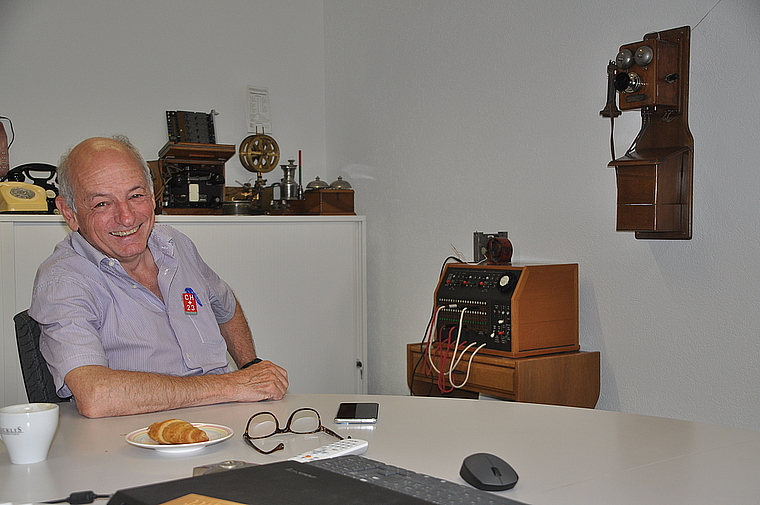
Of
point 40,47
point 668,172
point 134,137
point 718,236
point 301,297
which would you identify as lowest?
point 301,297

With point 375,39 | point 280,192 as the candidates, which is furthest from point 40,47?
point 375,39

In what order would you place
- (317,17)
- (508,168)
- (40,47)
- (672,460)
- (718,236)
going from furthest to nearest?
(317,17), (40,47), (508,168), (718,236), (672,460)

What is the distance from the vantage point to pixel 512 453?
122cm

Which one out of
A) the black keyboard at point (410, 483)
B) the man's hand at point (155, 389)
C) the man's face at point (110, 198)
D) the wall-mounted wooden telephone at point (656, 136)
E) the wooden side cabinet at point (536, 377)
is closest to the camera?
the black keyboard at point (410, 483)

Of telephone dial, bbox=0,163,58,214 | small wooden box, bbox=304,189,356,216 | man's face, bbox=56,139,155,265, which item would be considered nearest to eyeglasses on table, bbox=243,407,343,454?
man's face, bbox=56,139,155,265

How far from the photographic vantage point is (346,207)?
3947 mm

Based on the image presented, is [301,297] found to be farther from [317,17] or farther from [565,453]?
[565,453]

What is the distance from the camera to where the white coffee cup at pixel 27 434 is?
1.21 m

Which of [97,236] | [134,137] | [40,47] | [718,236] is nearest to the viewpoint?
[97,236]

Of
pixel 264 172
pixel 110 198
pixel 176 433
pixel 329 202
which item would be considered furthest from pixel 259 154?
pixel 176 433

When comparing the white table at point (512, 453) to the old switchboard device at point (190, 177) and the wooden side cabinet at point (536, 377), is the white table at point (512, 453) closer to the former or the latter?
the wooden side cabinet at point (536, 377)

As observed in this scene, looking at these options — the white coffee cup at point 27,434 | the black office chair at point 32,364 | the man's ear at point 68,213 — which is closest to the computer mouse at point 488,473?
the white coffee cup at point 27,434

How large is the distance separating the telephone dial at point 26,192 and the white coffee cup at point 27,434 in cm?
208

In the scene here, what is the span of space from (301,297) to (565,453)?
8.53ft
